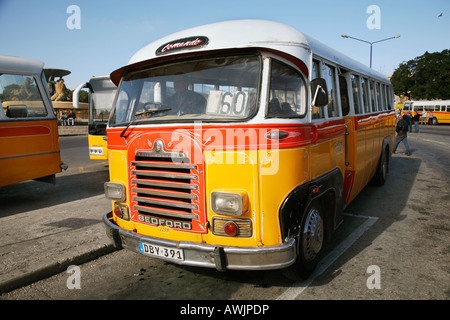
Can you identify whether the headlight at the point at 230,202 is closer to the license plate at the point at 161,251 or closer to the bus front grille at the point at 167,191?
the bus front grille at the point at 167,191

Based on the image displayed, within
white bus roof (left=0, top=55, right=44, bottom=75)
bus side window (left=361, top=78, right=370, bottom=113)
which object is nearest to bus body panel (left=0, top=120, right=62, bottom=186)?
white bus roof (left=0, top=55, right=44, bottom=75)

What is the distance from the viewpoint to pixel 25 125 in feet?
24.1

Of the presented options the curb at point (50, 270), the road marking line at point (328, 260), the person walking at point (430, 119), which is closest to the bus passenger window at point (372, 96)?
the road marking line at point (328, 260)

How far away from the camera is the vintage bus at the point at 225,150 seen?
10.6ft

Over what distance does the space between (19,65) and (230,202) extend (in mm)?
6544

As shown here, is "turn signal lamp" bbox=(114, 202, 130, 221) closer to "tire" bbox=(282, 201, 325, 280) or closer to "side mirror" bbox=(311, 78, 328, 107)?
"tire" bbox=(282, 201, 325, 280)

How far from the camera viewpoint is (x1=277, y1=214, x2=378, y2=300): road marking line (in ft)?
11.6

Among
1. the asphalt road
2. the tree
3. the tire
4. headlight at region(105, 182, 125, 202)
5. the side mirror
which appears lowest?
the asphalt road

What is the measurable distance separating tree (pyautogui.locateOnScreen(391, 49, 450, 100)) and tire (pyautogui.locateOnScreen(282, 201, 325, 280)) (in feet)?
207

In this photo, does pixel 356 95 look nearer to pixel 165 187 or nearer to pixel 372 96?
pixel 372 96

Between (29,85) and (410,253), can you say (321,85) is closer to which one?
(410,253)

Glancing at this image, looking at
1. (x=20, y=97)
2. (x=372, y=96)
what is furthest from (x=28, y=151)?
(x=372, y=96)

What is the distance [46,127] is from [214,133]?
593cm

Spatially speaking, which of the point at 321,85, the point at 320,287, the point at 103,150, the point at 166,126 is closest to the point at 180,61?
the point at 166,126
